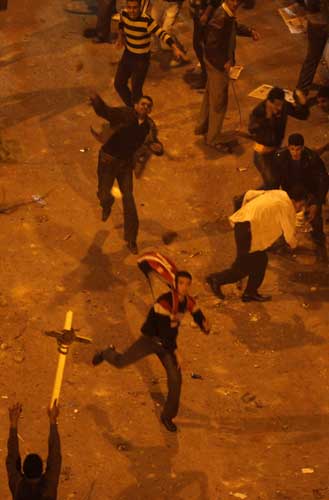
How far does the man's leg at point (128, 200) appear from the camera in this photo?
1145 centimetres

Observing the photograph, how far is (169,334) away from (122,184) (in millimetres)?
2834

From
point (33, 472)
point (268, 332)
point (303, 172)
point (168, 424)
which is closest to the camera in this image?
point (33, 472)

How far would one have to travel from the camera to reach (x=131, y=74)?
13461 millimetres

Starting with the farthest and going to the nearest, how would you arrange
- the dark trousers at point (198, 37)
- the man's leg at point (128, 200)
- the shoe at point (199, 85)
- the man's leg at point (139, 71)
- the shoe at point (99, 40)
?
the shoe at point (99, 40)
the shoe at point (199, 85)
the dark trousers at point (198, 37)
the man's leg at point (139, 71)
the man's leg at point (128, 200)

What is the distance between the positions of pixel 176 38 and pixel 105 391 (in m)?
7.71

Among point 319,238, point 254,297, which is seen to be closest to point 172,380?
point 254,297

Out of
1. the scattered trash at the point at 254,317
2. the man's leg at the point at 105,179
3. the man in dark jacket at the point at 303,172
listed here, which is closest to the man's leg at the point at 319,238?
the man in dark jacket at the point at 303,172

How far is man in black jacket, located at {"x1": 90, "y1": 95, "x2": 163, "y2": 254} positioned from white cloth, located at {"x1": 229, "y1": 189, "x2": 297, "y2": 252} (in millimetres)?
1476

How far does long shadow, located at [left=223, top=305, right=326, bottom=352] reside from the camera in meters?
10.8

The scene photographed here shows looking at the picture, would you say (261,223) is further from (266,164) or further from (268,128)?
(268,128)

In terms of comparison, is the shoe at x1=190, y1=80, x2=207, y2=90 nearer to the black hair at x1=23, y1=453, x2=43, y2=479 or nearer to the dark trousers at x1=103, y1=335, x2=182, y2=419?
the dark trousers at x1=103, y1=335, x2=182, y2=419

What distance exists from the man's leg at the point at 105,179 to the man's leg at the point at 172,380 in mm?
2790

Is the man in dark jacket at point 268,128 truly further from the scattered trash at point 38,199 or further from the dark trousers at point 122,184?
the scattered trash at point 38,199

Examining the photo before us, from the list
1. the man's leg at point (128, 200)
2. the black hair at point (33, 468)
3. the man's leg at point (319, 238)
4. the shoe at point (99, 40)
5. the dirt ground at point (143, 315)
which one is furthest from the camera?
the shoe at point (99, 40)
